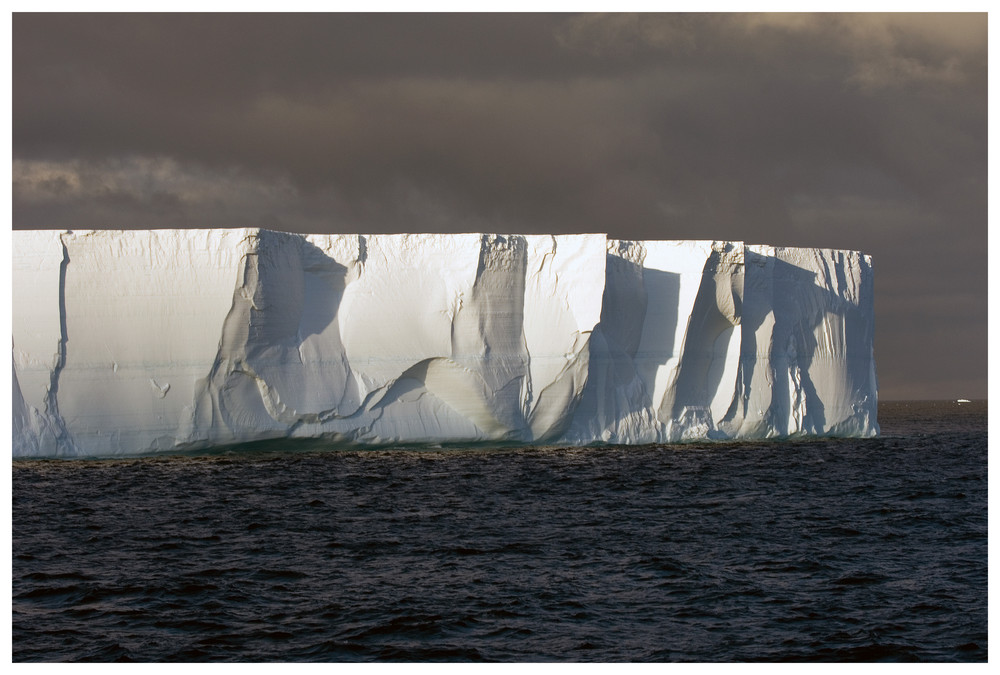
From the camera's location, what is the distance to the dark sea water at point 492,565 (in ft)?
20.5

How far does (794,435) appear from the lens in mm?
20906

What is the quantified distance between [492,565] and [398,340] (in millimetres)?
9098

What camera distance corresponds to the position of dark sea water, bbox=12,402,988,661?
6262 mm

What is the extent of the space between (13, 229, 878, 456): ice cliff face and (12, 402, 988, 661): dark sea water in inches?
63.1

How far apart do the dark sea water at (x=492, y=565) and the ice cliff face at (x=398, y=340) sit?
1603 millimetres

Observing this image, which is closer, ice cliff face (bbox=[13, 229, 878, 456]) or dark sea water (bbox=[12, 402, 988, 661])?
dark sea water (bbox=[12, 402, 988, 661])

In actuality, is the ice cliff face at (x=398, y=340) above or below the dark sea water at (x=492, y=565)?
above

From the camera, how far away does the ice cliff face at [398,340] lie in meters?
15.8

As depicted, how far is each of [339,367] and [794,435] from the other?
9.47m

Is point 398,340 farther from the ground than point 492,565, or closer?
farther from the ground

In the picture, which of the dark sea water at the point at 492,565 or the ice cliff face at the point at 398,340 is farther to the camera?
the ice cliff face at the point at 398,340

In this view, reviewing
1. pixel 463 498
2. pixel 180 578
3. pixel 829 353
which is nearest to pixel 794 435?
pixel 829 353

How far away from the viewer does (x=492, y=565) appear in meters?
8.43

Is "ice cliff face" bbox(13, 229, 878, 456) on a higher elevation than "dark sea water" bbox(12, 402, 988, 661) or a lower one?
higher
